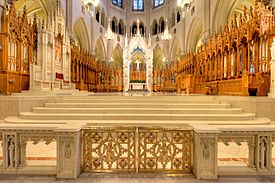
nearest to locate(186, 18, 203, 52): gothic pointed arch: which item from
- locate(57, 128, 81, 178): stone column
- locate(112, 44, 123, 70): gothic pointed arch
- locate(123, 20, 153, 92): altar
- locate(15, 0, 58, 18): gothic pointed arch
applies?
locate(123, 20, 153, 92): altar

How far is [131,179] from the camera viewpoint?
10.0 feet

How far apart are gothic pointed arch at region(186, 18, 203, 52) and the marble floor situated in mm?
22753

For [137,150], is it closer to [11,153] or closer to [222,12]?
[11,153]

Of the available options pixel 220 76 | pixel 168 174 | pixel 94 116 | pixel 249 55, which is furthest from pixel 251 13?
pixel 168 174

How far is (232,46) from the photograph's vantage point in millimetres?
12898

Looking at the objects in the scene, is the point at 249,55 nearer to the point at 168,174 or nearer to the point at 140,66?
the point at 168,174

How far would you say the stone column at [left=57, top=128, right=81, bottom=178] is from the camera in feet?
10.0

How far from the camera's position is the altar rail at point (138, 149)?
3.04 meters

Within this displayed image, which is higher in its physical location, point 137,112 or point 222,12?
point 222,12

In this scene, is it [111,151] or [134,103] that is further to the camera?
[134,103]

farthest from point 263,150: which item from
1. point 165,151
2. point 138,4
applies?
point 138,4

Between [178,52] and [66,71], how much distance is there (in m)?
20.8

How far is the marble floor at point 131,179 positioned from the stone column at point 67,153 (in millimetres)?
113

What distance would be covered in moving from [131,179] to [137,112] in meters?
3.56
